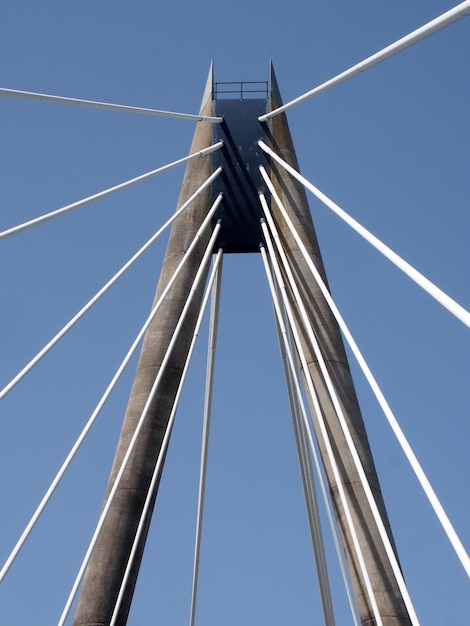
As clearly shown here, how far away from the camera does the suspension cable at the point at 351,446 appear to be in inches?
601

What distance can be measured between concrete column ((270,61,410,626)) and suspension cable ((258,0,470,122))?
53.0 inches

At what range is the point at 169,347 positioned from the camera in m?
19.4

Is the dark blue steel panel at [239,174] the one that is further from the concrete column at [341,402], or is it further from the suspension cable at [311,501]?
the suspension cable at [311,501]

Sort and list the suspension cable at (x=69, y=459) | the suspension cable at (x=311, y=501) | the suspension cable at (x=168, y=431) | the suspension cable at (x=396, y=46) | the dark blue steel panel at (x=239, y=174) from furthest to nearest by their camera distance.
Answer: the dark blue steel panel at (x=239, y=174), the suspension cable at (x=311, y=501), the suspension cable at (x=168, y=431), the suspension cable at (x=69, y=459), the suspension cable at (x=396, y=46)

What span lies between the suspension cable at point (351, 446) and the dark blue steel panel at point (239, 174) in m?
0.47

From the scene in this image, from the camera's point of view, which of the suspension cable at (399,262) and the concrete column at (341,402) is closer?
the suspension cable at (399,262)

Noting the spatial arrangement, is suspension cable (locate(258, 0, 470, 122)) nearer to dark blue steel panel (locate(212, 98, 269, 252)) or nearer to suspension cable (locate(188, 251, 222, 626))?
dark blue steel panel (locate(212, 98, 269, 252))

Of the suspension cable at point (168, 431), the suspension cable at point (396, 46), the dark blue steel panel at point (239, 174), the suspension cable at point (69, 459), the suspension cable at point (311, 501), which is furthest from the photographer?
the dark blue steel panel at point (239, 174)

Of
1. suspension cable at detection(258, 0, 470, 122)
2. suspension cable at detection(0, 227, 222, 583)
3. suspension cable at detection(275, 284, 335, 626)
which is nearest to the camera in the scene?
suspension cable at detection(258, 0, 470, 122)


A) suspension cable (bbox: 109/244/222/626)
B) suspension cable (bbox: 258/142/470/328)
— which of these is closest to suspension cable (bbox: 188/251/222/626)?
suspension cable (bbox: 109/244/222/626)

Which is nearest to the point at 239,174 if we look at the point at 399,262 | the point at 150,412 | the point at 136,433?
the point at 150,412

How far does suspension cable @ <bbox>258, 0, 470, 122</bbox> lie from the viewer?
11705mm

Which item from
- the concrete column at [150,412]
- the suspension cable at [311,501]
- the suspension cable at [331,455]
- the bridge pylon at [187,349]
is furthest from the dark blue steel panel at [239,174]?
the suspension cable at [311,501]

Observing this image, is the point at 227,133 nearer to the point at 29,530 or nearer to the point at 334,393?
the point at 334,393
